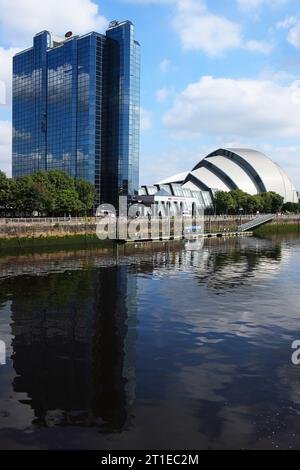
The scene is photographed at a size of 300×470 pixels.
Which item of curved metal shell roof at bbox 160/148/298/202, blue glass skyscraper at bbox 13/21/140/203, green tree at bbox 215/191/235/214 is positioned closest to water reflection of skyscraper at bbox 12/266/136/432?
blue glass skyscraper at bbox 13/21/140/203

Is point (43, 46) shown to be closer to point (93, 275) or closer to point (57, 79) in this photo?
point (57, 79)

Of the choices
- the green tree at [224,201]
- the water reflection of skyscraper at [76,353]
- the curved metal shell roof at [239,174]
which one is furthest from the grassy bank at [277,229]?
the water reflection of skyscraper at [76,353]

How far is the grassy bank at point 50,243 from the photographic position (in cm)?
5744

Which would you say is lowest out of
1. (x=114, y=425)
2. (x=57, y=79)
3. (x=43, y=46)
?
(x=114, y=425)

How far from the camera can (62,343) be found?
19.3m

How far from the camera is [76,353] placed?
17.9 m

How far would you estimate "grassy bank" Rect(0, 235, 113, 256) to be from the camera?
57438 mm

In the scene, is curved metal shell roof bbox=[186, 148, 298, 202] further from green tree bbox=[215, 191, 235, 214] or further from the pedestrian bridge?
the pedestrian bridge

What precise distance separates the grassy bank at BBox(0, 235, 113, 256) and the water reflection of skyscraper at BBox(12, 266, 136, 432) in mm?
26822

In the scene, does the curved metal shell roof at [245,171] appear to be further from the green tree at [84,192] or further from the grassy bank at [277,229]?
the green tree at [84,192]

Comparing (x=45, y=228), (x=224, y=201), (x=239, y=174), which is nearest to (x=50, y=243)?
(x=45, y=228)

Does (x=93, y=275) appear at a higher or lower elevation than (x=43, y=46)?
lower

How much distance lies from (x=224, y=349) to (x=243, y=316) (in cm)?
587

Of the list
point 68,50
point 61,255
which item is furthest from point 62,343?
point 68,50
